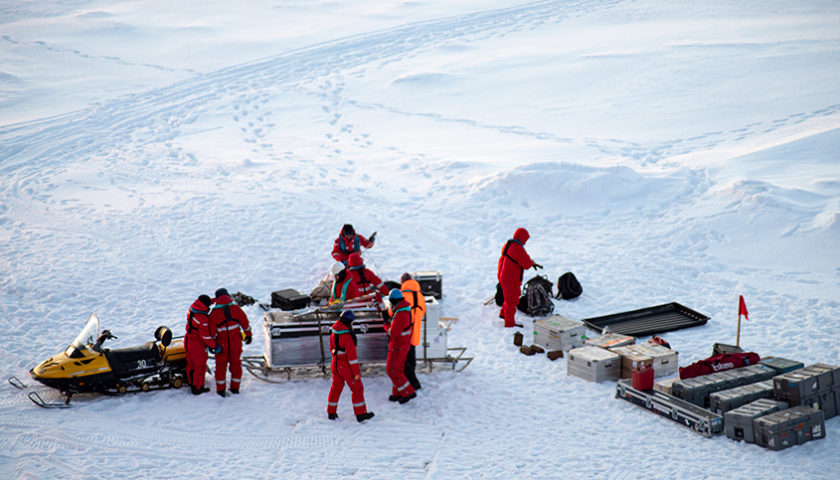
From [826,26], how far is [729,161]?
58.2 ft

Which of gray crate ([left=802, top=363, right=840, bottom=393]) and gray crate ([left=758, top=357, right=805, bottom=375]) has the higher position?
gray crate ([left=802, top=363, right=840, bottom=393])

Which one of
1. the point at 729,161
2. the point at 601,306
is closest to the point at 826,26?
the point at 729,161

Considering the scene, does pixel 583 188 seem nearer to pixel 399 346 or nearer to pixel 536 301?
pixel 536 301

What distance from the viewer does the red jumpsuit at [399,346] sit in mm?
9891

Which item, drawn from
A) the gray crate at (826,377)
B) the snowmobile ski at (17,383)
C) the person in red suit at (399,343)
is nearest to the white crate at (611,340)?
the gray crate at (826,377)

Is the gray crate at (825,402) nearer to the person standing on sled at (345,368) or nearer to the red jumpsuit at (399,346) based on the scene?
the red jumpsuit at (399,346)

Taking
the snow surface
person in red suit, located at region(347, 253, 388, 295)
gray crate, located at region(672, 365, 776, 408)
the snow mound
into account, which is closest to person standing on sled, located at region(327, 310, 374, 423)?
the snow surface

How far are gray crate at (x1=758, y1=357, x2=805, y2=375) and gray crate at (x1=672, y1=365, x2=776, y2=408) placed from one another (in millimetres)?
109

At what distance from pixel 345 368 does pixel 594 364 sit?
3.52m

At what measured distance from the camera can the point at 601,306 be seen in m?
13.4

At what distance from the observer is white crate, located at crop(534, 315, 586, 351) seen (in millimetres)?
11531

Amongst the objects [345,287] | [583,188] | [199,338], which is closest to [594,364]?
[345,287]

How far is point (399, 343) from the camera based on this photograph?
9.95m

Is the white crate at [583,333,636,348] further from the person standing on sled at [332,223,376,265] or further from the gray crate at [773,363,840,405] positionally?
the person standing on sled at [332,223,376,265]
